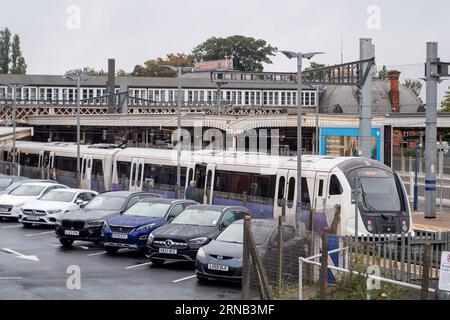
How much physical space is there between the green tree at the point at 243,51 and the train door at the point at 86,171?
69.6 m

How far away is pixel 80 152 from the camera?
162 feet

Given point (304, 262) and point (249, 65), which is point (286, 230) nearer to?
point (304, 262)

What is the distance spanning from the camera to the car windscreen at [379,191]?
25.5m

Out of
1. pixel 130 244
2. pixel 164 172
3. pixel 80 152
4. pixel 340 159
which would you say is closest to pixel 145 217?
pixel 130 244

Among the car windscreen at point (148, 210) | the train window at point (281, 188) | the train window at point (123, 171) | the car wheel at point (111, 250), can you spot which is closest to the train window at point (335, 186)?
the train window at point (281, 188)

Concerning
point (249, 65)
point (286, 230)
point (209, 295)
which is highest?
point (249, 65)

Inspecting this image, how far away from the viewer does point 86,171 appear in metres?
47.9

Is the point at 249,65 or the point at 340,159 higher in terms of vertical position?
the point at 249,65

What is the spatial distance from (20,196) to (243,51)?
85868 millimetres

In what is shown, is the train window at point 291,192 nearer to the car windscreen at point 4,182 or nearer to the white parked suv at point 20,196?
the white parked suv at point 20,196

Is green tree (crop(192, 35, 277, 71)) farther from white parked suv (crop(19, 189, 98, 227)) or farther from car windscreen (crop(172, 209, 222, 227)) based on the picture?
car windscreen (crop(172, 209, 222, 227))
